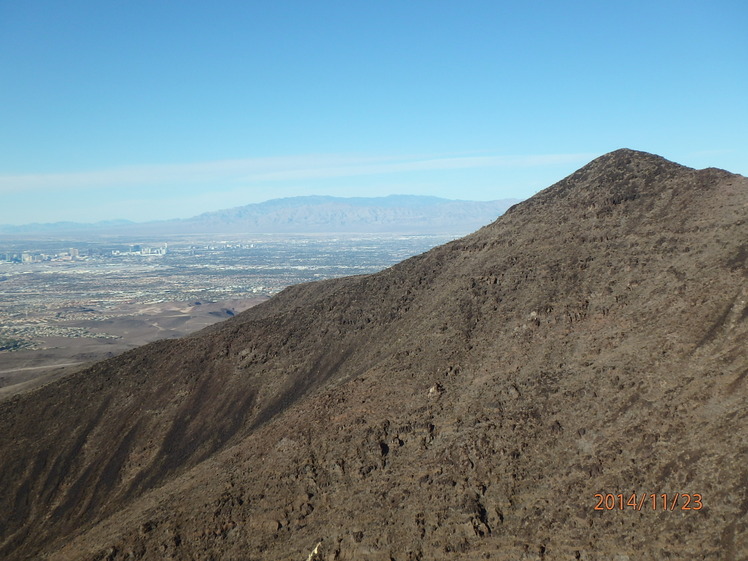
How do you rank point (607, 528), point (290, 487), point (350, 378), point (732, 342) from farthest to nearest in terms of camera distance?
point (350, 378) < point (290, 487) < point (732, 342) < point (607, 528)

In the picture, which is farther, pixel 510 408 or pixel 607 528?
pixel 510 408

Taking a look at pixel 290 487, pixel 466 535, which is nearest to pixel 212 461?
pixel 290 487

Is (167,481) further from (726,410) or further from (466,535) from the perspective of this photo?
(726,410)

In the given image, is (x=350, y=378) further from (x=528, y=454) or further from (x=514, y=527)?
(x=514, y=527)

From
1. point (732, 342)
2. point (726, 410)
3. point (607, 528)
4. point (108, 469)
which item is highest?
point (732, 342)

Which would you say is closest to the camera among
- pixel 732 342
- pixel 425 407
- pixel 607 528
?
pixel 607 528

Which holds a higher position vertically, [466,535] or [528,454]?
[528,454]

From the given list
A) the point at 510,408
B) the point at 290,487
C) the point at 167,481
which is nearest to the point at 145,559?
the point at 290,487
